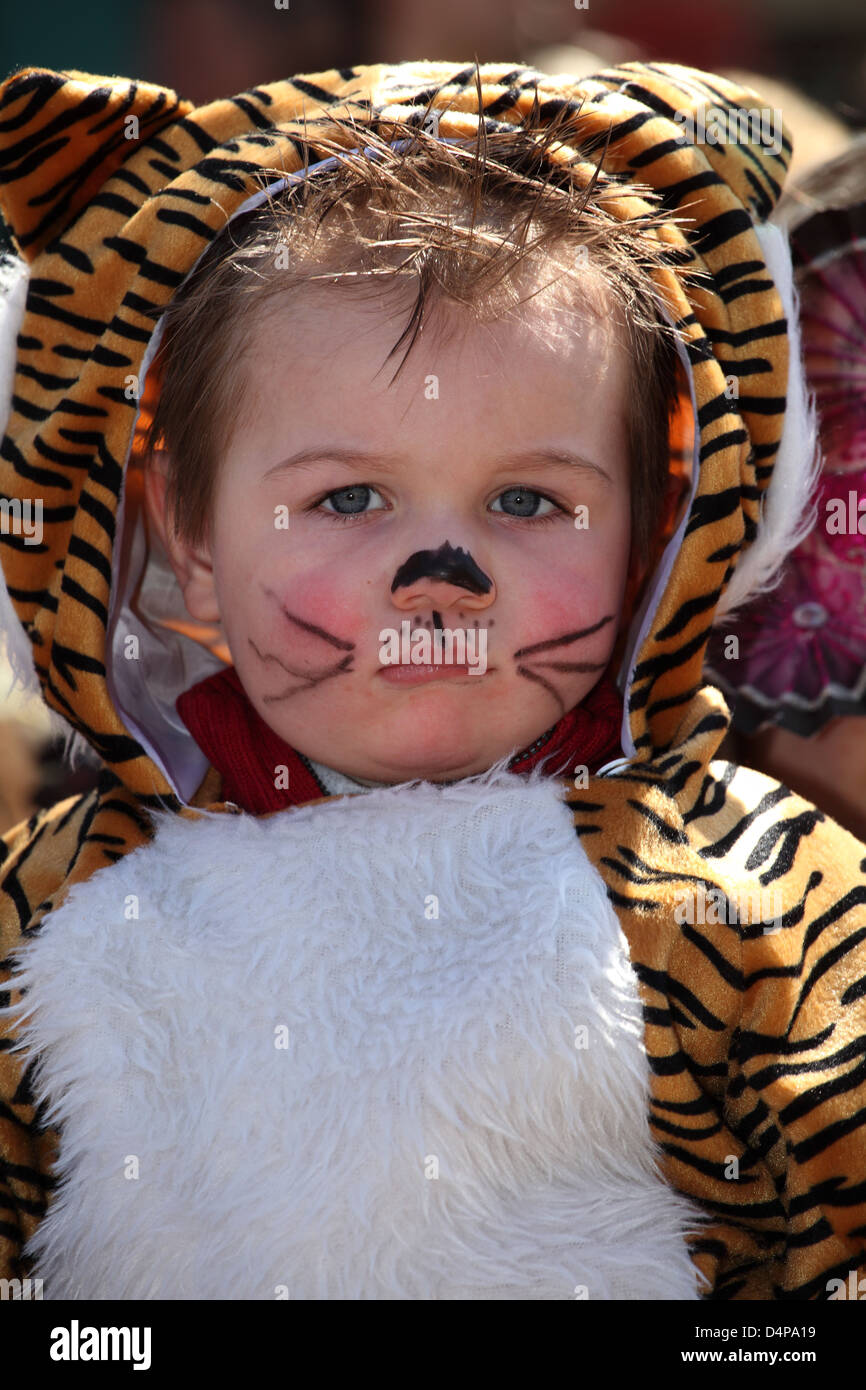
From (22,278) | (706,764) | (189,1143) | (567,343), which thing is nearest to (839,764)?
(706,764)

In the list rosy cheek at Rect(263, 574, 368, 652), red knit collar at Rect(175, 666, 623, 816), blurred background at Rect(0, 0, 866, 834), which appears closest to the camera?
rosy cheek at Rect(263, 574, 368, 652)

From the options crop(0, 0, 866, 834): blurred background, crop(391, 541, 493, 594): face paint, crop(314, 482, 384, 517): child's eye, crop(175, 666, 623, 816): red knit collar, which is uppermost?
crop(0, 0, 866, 834): blurred background

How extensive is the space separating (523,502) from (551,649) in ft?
0.42

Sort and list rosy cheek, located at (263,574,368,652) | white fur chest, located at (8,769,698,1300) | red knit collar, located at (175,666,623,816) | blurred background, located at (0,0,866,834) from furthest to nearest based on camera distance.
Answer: blurred background, located at (0,0,866,834) < red knit collar, located at (175,666,623,816) < rosy cheek, located at (263,574,368,652) < white fur chest, located at (8,769,698,1300)

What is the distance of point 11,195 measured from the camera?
1.27 meters

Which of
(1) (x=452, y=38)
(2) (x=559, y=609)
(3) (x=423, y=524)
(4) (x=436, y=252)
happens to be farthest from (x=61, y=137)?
(1) (x=452, y=38)

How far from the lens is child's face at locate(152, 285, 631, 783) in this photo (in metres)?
1.11

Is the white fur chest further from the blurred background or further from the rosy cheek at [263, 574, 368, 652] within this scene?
the blurred background

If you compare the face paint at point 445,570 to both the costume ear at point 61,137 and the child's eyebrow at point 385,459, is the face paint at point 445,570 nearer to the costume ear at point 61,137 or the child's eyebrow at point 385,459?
the child's eyebrow at point 385,459

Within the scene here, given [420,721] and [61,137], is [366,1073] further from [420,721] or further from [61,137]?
[61,137]

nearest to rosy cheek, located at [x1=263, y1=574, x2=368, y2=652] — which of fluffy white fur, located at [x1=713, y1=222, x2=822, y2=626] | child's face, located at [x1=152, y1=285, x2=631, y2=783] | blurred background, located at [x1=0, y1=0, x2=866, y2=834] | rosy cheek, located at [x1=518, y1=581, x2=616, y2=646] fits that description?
child's face, located at [x1=152, y1=285, x2=631, y2=783]

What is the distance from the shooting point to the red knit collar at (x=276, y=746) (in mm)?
1238

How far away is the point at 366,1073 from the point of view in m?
1.05

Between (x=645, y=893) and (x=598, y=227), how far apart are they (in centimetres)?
58
